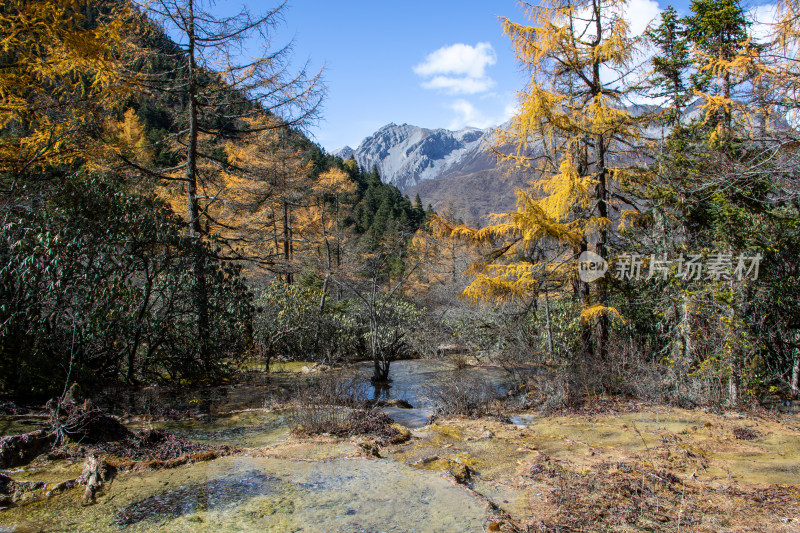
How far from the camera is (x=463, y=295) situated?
9523 mm

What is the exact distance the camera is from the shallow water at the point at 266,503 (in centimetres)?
334

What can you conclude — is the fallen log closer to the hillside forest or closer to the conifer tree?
the hillside forest

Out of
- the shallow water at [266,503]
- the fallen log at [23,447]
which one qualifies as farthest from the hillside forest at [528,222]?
the shallow water at [266,503]

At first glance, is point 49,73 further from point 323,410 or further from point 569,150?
point 569,150

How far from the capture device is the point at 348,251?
22312 mm

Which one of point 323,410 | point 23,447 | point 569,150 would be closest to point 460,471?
point 323,410

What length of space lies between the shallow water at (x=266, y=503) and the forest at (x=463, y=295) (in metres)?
0.03

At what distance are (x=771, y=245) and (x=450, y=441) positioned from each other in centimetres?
647

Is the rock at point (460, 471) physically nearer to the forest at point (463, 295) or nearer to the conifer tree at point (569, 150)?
the forest at point (463, 295)

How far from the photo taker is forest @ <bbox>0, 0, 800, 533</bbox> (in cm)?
398

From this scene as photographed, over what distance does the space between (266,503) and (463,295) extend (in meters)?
6.39

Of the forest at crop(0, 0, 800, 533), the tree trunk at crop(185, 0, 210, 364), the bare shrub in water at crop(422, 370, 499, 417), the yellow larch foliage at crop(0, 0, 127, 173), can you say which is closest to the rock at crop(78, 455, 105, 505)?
the forest at crop(0, 0, 800, 533)

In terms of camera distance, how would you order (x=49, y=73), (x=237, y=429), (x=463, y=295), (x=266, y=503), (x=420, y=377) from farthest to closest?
1. (x=420, y=377)
2. (x=463, y=295)
3. (x=49, y=73)
4. (x=237, y=429)
5. (x=266, y=503)

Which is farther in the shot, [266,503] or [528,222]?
[528,222]
